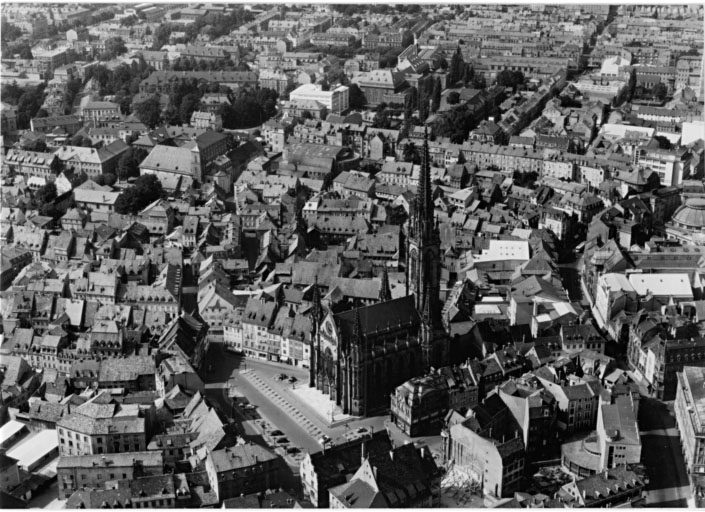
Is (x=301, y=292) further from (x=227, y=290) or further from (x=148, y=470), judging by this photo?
(x=148, y=470)

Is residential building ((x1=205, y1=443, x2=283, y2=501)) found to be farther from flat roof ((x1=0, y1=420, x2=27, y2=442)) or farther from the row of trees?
the row of trees

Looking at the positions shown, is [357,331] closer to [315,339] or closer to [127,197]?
[315,339]

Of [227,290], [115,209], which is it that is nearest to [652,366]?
[227,290]

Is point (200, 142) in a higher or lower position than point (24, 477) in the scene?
higher

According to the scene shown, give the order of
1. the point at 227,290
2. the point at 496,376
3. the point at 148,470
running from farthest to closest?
the point at 227,290 < the point at 496,376 < the point at 148,470

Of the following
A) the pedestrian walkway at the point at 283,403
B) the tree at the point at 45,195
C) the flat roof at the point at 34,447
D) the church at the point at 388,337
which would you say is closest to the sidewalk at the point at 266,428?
the pedestrian walkway at the point at 283,403

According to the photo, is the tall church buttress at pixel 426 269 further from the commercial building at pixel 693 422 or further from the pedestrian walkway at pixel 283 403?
the commercial building at pixel 693 422
